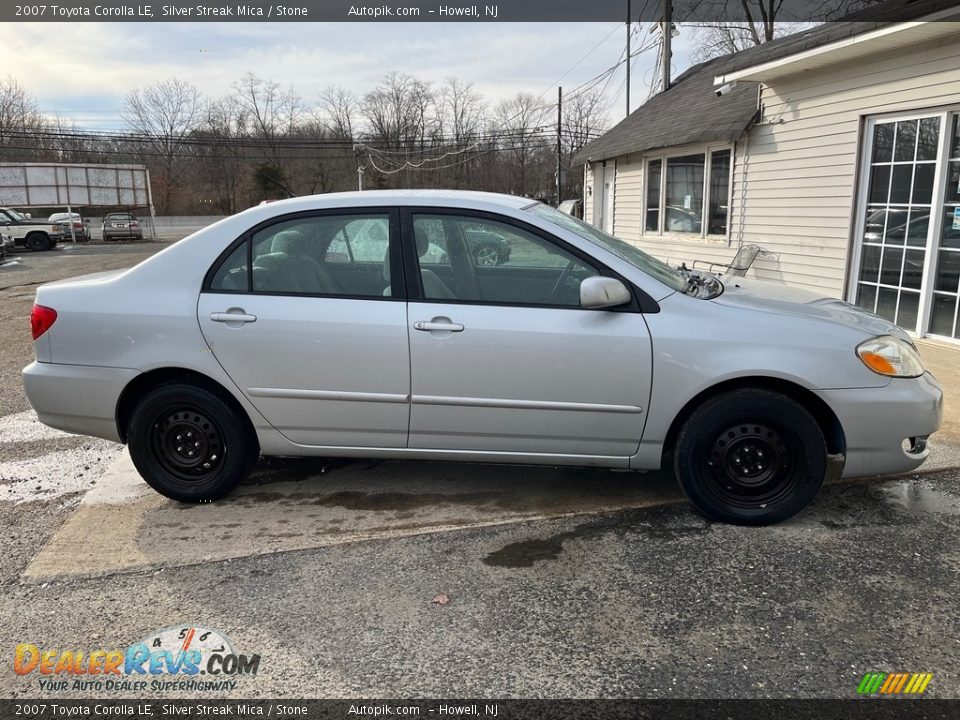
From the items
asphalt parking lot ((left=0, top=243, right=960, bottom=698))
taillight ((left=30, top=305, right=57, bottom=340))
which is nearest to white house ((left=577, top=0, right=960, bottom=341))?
asphalt parking lot ((left=0, top=243, right=960, bottom=698))

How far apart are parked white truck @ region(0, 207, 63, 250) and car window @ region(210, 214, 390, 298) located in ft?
90.4

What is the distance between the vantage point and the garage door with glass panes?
A: 6.82m

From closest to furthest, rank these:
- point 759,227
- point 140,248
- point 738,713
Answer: point 738,713 < point 759,227 < point 140,248

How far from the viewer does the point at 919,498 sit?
152 inches

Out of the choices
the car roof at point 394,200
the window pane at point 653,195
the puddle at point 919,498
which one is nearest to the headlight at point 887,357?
the puddle at point 919,498

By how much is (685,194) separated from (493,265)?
31.9 feet

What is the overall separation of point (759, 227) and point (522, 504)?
26.3 feet

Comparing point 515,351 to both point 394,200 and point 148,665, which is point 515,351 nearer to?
point 394,200

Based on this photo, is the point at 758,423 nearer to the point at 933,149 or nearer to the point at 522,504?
the point at 522,504

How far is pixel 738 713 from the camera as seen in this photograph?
225 centimetres

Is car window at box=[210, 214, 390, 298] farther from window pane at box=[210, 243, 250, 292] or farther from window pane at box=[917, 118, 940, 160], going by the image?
window pane at box=[917, 118, 940, 160]

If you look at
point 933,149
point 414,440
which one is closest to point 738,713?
point 414,440

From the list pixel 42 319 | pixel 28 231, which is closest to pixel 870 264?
pixel 42 319

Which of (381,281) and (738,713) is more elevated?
(381,281)
